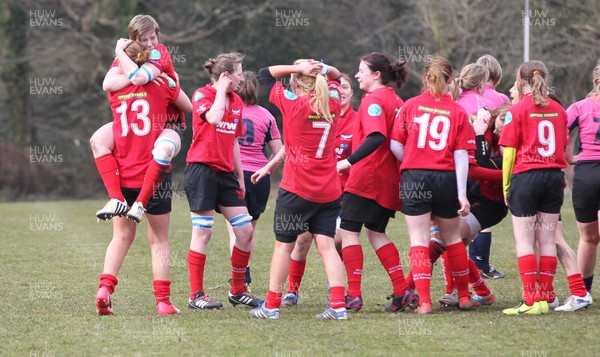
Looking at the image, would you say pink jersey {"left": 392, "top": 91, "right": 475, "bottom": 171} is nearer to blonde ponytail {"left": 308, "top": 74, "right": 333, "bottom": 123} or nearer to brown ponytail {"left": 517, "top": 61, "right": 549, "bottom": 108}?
brown ponytail {"left": 517, "top": 61, "right": 549, "bottom": 108}

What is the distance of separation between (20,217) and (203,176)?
1198cm

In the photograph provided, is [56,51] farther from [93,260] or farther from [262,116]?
[262,116]

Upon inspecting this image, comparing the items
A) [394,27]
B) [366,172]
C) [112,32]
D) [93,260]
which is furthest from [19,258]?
[394,27]

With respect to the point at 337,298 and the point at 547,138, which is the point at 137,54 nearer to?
the point at 337,298

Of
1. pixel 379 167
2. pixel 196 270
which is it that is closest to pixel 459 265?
pixel 379 167

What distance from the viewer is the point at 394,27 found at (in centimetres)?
3466

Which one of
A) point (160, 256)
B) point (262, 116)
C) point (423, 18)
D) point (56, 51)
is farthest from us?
point (56, 51)

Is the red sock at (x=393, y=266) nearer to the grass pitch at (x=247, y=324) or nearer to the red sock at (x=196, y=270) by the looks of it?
the grass pitch at (x=247, y=324)

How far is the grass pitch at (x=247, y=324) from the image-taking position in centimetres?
592

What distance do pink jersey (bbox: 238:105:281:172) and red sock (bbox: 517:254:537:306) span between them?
270 centimetres

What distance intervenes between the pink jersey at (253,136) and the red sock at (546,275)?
2778 mm

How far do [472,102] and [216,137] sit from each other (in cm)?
231

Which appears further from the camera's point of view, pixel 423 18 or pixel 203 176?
pixel 423 18

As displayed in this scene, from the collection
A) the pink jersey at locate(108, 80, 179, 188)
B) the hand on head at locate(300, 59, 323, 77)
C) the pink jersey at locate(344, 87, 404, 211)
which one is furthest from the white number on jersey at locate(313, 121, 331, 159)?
the pink jersey at locate(108, 80, 179, 188)
